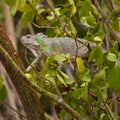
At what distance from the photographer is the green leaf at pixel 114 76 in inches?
31.0

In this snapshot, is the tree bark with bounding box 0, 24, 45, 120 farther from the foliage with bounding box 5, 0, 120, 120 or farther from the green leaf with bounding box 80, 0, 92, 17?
the green leaf with bounding box 80, 0, 92, 17

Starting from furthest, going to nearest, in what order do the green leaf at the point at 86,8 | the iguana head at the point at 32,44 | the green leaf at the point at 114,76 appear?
1. the iguana head at the point at 32,44
2. the green leaf at the point at 86,8
3. the green leaf at the point at 114,76

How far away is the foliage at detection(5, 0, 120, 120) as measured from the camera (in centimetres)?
82

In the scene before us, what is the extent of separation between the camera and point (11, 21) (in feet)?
8.09

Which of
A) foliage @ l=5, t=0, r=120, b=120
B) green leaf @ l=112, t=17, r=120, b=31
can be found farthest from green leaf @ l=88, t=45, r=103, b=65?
green leaf @ l=112, t=17, r=120, b=31

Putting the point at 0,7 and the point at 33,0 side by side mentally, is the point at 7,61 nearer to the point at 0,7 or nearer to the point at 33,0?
the point at 33,0

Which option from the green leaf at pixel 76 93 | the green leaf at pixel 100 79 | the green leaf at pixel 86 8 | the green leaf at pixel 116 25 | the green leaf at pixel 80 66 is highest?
the green leaf at pixel 86 8

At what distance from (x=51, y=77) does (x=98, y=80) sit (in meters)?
0.11

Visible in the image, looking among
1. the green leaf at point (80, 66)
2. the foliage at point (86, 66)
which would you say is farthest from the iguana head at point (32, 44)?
the green leaf at point (80, 66)

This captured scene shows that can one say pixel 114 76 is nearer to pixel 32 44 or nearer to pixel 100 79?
pixel 100 79

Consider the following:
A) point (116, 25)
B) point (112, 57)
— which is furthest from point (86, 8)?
point (112, 57)

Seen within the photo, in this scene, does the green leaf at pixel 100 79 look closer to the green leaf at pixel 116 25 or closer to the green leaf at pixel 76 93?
the green leaf at pixel 76 93

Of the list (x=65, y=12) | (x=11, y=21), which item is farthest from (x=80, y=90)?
(x=11, y=21)

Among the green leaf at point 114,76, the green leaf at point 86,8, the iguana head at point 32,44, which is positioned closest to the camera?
the green leaf at point 114,76
